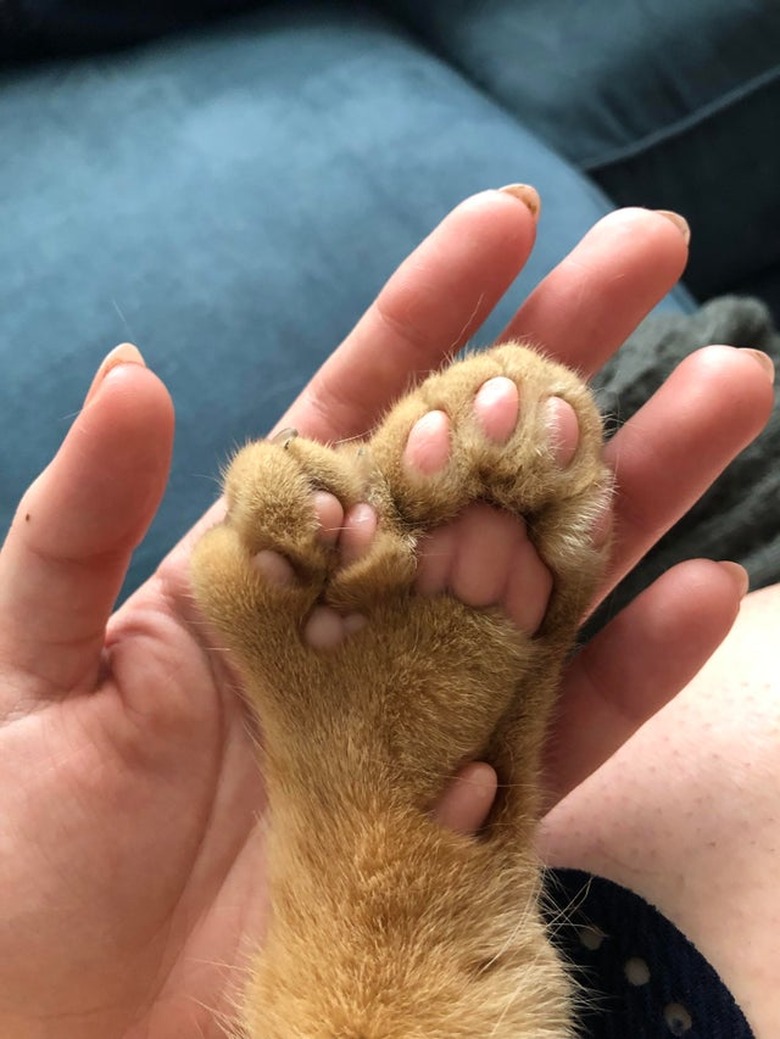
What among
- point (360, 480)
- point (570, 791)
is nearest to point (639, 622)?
point (570, 791)

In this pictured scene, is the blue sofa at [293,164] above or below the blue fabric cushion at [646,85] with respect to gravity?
below

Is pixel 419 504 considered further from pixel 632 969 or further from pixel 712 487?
pixel 712 487

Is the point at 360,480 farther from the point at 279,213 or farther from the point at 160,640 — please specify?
the point at 279,213

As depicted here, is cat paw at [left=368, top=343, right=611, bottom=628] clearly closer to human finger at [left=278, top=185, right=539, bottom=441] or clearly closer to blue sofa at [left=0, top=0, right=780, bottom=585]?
human finger at [left=278, top=185, right=539, bottom=441]

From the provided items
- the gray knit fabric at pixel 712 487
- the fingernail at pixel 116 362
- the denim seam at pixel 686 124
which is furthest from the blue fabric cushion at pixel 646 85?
the fingernail at pixel 116 362

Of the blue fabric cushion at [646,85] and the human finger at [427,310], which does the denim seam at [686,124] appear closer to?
the blue fabric cushion at [646,85]

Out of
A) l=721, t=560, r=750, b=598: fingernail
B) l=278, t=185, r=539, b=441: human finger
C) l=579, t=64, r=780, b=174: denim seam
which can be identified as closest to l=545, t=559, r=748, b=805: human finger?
l=721, t=560, r=750, b=598: fingernail

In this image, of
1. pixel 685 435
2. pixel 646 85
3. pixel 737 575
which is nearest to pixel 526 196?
pixel 685 435
